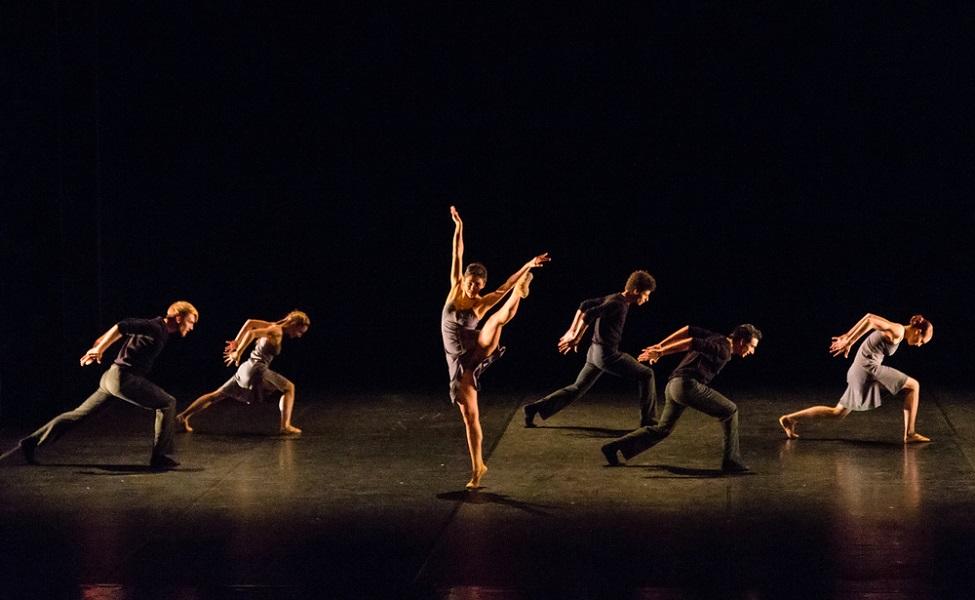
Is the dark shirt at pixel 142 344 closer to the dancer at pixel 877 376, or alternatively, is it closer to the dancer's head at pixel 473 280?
the dancer's head at pixel 473 280

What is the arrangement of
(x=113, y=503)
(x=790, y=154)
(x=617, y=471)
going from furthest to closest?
(x=790, y=154) → (x=617, y=471) → (x=113, y=503)

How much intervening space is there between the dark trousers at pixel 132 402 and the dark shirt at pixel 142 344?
0.21ft

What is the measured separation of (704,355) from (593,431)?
208 cm

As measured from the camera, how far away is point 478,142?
16656 mm

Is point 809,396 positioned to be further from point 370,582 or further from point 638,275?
point 370,582

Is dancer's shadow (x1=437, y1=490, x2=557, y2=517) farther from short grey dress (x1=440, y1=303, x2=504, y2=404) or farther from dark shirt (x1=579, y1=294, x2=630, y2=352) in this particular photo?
dark shirt (x1=579, y1=294, x2=630, y2=352)

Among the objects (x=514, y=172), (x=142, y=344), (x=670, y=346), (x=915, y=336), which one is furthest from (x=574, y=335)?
(x=514, y=172)

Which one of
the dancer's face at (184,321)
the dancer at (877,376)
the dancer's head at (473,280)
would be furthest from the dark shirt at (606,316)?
the dancer's face at (184,321)

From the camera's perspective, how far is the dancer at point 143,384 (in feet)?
33.8

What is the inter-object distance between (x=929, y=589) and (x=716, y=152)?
32.0 ft

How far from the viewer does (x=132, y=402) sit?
10383 millimetres

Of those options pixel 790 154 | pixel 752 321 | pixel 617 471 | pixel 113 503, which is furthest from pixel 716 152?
pixel 113 503

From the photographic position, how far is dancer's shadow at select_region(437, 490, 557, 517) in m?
9.23

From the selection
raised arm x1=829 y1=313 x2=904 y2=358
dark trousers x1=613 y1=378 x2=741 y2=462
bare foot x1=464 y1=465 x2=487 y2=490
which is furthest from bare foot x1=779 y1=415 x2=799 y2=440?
bare foot x1=464 y1=465 x2=487 y2=490
